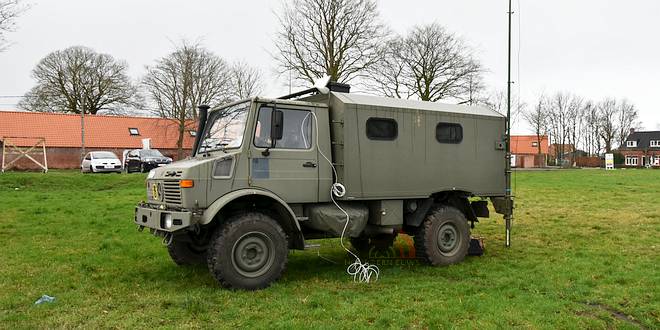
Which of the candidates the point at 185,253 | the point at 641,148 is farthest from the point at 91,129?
the point at 641,148

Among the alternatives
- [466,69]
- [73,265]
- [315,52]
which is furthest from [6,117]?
[73,265]

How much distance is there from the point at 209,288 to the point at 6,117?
40.1 metres

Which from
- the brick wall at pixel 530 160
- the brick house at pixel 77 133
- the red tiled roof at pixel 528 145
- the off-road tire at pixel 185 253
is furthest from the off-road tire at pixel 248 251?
the red tiled roof at pixel 528 145

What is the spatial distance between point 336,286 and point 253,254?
47.7 inches

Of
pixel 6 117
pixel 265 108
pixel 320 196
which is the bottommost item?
pixel 320 196

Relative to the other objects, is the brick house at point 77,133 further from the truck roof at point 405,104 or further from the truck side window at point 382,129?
the truck side window at point 382,129

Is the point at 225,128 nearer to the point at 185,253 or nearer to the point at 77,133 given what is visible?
the point at 185,253

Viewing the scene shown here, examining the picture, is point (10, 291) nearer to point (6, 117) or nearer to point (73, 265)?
point (73, 265)

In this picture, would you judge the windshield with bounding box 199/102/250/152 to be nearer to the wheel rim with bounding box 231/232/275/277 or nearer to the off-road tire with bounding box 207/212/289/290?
the off-road tire with bounding box 207/212/289/290

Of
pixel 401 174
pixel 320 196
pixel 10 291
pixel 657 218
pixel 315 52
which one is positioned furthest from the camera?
pixel 315 52

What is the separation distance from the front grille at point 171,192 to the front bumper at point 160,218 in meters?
0.15

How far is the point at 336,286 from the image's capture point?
23.7ft

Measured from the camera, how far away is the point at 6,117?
131 feet

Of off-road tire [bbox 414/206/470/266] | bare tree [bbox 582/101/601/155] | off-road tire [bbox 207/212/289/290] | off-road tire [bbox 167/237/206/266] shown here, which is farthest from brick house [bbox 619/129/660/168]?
off-road tire [bbox 207/212/289/290]
